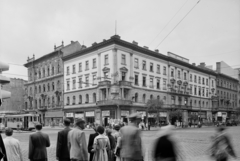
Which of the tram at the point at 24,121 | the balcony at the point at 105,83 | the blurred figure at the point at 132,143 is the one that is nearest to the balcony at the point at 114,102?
the balcony at the point at 105,83

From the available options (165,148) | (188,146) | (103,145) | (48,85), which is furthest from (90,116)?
(165,148)

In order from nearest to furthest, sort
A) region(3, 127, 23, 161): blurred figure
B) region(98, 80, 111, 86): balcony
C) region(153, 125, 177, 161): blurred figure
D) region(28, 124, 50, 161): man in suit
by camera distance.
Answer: region(153, 125, 177, 161): blurred figure < region(3, 127, 23, 161): blurred figure < region(28, 124, 50, 161): man in suit < region(98, 80, 111, 86): balcony

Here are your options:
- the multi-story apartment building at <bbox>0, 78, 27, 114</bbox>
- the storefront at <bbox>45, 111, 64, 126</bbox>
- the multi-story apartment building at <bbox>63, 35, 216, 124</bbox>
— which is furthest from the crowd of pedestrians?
the multi-story apartment building at <bbox>0, 78, 27, 114</bbox>

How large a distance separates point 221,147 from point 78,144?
3.96 m

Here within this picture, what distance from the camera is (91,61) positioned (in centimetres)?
4662

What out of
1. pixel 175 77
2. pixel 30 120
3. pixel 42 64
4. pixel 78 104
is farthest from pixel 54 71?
pixel 175 77

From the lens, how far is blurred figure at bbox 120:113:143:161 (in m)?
5.42

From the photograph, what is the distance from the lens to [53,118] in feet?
184

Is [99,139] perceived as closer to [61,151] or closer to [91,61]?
[61,151]

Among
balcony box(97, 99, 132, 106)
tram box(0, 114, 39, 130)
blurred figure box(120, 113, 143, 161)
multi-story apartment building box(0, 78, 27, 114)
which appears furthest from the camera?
multi-story apartment building box(0, 78, 27, 114)

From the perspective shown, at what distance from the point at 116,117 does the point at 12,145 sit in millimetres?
36172

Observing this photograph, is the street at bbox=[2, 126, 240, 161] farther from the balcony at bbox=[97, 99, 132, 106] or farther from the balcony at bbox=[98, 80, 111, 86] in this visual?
the balcony at bbox=[98, 80, 111, 86]

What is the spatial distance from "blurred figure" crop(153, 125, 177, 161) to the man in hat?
2180 millimetres

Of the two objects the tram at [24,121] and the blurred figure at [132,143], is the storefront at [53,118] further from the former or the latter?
the blurred figure at [132,143]
